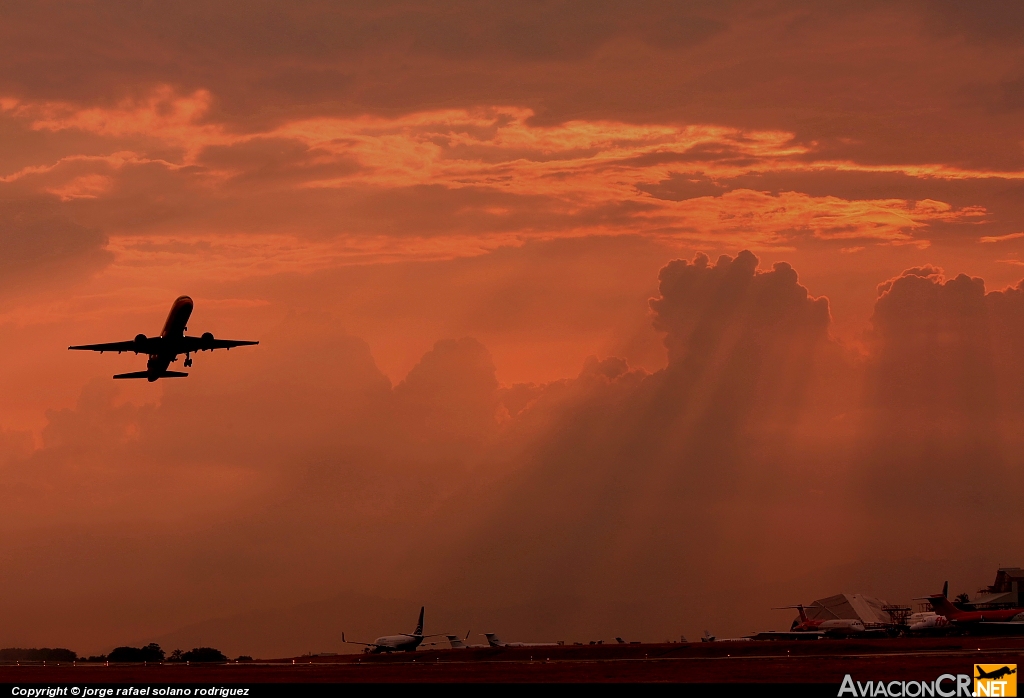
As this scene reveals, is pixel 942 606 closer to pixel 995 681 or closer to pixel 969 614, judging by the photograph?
pixel 969 614

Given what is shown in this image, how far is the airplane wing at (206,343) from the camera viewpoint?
143250 millimetres

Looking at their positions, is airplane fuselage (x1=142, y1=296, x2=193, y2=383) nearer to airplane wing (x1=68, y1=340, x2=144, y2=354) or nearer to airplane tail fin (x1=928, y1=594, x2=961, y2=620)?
airplane wing (x1=68, y1=340, x2=144, y2=354)

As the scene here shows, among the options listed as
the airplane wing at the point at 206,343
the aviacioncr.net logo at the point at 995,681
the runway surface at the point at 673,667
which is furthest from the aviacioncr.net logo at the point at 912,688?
the airplane wing at the point at 206,343

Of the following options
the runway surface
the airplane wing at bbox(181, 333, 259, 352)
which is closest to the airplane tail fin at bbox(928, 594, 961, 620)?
the runway surface

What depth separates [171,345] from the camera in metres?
142

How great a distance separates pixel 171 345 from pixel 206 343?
439cm

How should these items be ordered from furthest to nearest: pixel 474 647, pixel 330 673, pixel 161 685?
1. pixel 474 647
2. pixel 330 673
3. pixel 161 685

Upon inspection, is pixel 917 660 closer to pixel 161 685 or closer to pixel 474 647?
pixel 161 685

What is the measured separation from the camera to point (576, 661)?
14625 cm

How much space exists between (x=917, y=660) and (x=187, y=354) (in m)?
96.1

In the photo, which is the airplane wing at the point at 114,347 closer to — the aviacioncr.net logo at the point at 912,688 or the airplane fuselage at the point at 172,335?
the airplane fuselage at the point at 172,335

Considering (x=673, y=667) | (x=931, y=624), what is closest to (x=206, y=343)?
(x=673, y=667)

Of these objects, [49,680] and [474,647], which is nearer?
[49,680]

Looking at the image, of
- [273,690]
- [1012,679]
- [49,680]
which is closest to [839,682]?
[1012,679]
